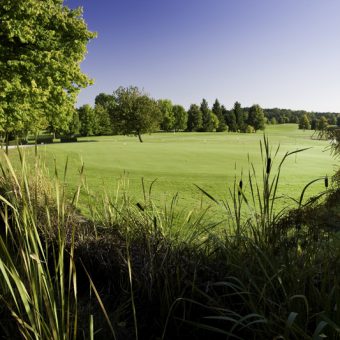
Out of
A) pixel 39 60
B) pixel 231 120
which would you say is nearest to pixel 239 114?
pixel 231 120

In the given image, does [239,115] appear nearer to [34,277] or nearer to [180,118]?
[180,118]

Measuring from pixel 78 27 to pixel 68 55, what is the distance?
→ 145cm

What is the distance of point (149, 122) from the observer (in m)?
50.9

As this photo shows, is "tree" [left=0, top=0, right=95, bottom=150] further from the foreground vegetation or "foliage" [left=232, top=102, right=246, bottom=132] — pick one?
"foliage" [left=232, top=102, right=246, bottom=132]

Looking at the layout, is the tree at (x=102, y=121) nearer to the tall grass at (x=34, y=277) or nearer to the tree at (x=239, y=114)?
the tree at (x=239, y=114)

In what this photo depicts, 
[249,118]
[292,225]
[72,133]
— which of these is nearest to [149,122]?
[72,133]

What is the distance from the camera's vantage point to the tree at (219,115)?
270 ft

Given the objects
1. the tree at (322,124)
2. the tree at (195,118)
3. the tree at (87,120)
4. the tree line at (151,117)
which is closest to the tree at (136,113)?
the tree line at (151,117)

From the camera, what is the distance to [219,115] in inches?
3349

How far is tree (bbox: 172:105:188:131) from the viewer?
81.8 m

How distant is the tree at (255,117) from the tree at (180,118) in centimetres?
1537

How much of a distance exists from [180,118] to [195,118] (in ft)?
14.6

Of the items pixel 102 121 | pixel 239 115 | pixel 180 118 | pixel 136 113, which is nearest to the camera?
pixel 136 113

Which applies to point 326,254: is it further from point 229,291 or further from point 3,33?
point 3,33
